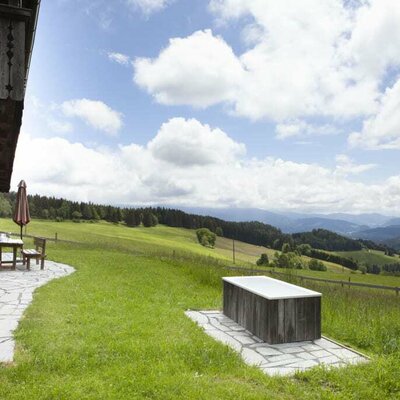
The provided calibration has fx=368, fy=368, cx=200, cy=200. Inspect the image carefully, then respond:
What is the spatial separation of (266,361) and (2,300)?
612 centimetres

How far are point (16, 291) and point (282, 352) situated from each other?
678 cm

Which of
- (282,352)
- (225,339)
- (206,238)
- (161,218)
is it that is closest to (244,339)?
(225,339)

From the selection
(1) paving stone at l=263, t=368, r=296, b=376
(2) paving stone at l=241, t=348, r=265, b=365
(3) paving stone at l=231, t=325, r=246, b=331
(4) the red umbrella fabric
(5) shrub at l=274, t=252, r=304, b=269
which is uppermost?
(4) the red umbrella fabric

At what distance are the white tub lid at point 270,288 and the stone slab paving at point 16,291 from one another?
4258mm

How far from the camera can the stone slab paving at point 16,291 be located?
231 inches

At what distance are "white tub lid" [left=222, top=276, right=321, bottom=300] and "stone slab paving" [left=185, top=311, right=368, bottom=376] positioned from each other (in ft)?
2.72

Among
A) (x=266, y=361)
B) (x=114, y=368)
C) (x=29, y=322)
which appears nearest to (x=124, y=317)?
(x=29, y=322)

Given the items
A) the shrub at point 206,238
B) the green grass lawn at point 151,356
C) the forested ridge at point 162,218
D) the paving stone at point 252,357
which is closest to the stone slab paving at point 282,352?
the paving stone at point 252,357

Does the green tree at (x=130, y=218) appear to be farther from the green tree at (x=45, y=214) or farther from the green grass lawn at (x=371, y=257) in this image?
the green grass lawn at (x=371, y=257)

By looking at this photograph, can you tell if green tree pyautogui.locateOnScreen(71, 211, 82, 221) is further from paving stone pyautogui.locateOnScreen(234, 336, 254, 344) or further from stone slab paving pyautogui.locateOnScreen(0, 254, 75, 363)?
paving stone pyautogui.locateOnScreen(234, 336, 254, 344)

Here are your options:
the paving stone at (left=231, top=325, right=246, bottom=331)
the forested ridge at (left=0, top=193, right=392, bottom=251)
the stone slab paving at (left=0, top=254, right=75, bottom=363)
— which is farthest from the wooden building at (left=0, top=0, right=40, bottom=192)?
the forested ridge at (left=0, top=193, right=392, bottom=251)

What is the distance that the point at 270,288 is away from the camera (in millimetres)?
8062

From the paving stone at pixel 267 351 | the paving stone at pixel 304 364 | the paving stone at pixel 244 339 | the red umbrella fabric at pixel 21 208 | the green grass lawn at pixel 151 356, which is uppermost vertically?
the red umbrella fabric at pixel 21 208

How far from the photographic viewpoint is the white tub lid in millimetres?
6742
